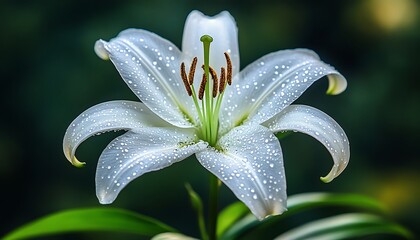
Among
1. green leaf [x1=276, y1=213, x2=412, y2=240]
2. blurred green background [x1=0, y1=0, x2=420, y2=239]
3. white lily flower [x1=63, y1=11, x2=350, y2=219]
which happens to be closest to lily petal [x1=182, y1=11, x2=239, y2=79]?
white lily flower [x1=63, y1=11, x2=350, y2=219]

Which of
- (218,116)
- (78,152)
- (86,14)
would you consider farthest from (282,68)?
(86,14)

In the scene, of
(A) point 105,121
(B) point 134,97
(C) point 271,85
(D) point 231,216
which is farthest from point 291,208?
(B) point 134,97

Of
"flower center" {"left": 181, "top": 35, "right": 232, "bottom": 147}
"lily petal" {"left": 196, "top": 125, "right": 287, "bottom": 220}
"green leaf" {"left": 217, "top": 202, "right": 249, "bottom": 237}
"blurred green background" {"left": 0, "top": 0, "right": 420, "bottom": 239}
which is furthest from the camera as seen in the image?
"blurred green background" {"left": 0, "top": 0, "right": 420, "bottom": 239}

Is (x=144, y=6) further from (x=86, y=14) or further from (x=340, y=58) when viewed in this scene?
(x=340, y=58)

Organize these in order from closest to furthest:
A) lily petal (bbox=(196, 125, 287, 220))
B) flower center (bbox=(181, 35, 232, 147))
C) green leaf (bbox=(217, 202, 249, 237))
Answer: lily petal (bbox=(196, 125, 287, 220))
flower center (bbox=(181, 35, 232, 147))
green leaf (bbox=(217, 202, 249, 237))

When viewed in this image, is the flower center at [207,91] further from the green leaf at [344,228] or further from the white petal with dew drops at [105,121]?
the green leaf at [344,228]

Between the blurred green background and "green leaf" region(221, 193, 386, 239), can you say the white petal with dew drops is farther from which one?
the blurred green background

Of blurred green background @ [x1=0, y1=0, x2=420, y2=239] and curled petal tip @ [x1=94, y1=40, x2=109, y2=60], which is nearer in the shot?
curled petal tip @ [x1=94, y1=40, x2=109, y2=60]

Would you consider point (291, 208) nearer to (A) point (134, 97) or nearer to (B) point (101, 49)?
(B) point (101, 49)
